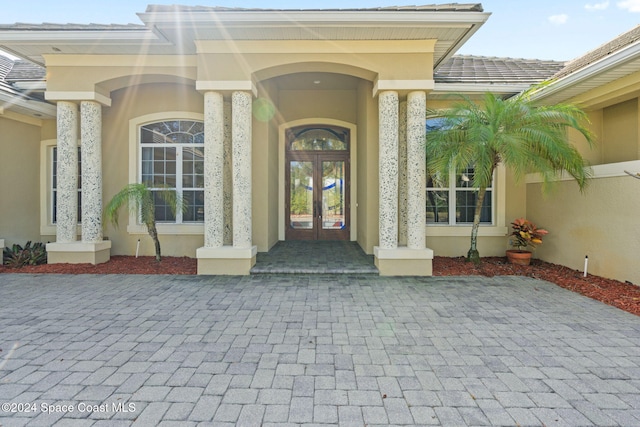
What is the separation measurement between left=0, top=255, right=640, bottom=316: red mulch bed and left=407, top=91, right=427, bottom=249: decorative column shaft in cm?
89

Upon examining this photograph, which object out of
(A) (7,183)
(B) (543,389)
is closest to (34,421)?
(B) (543,389)

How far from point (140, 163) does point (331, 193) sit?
16.2 ft

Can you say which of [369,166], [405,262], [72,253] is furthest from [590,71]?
[72,253]

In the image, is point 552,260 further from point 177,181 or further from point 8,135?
point 8,135

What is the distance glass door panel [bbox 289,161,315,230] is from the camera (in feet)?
31.4

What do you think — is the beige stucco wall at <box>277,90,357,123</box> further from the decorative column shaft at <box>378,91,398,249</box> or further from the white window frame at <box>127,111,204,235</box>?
the decorative column shaft at <box>378,91,398,249</box>

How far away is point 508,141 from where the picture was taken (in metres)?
5.44

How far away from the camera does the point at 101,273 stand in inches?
242

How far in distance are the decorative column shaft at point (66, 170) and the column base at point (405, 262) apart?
20.4ft

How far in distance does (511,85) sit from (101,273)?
357 inches

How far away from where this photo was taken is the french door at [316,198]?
31.2ft

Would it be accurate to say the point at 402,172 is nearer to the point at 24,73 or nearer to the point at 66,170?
the point at 66,170

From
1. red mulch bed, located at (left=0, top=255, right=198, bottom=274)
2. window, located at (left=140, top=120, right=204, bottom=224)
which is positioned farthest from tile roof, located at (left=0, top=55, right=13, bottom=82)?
red mulch bed, located at (left=0, top=255, right=198, bottom=274)

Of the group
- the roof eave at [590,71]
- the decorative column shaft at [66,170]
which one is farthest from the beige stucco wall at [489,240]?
the decorative column shaft at [66,170]
